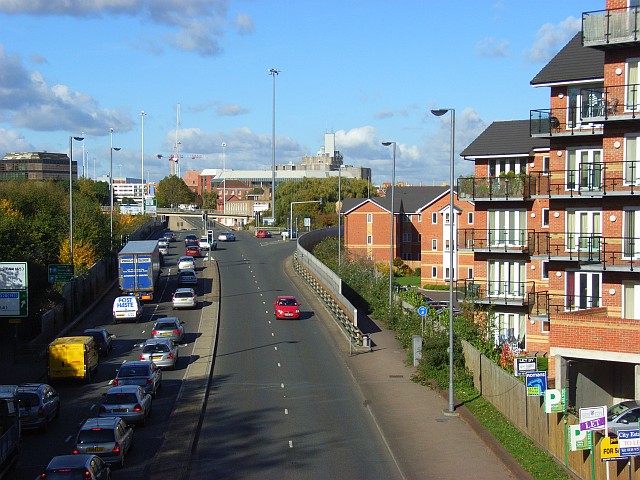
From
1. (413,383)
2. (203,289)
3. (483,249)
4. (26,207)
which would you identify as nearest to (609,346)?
(413,383)

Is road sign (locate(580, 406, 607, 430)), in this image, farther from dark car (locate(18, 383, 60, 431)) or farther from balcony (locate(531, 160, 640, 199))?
dark car (locate(18, 383, 60, 431))

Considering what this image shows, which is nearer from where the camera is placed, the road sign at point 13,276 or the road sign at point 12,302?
the road sign at point 12,302

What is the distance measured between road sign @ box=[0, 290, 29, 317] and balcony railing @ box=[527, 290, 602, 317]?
2272 cm

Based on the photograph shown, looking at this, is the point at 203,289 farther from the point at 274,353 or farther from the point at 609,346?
the point at 609,346

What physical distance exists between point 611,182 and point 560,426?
11284mm

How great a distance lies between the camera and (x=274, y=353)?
41.7 metres

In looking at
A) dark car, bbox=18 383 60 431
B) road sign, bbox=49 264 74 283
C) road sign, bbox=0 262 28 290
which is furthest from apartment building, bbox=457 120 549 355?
road sign, bbox=49 264 74 283

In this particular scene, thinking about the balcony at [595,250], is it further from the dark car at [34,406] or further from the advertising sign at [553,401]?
the dark car at [34,406]

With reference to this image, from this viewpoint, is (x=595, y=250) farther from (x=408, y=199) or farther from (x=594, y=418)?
(x=408, y=199)

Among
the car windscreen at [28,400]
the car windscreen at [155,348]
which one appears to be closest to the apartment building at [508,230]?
the car windscreen at [155,348]

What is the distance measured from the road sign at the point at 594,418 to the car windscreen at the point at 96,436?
38.2 feet

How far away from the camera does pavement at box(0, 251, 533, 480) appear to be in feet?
72.4

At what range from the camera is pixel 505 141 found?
39781 millimetres

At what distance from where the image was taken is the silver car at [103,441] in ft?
71.8
